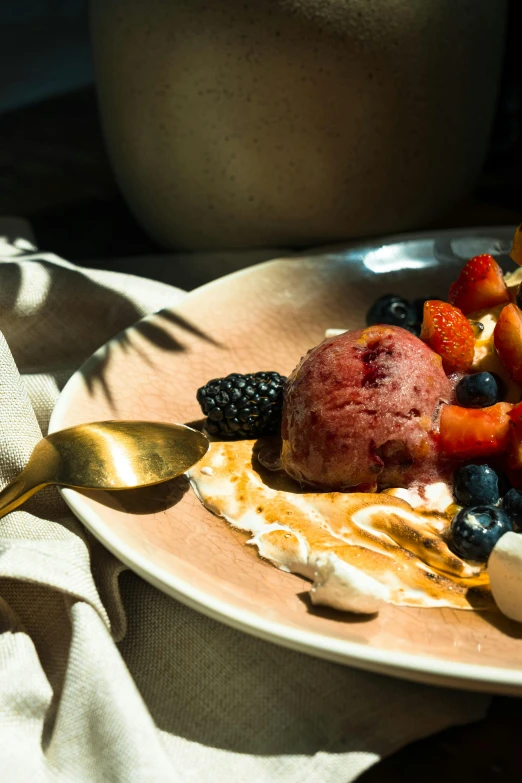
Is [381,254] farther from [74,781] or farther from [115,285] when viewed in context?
[74,781]

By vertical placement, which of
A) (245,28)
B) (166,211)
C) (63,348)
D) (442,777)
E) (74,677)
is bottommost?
(442,777)

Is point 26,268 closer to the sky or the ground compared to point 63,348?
closer to the sky

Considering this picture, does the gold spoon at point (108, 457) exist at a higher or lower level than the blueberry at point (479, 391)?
higher

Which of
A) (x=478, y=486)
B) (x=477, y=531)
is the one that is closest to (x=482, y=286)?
(x=478, y=486)

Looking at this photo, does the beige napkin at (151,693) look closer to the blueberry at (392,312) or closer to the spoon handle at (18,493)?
the spoon handle at (18,493)

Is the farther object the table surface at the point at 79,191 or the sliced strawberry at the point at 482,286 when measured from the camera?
the table surface at the point at 79,191

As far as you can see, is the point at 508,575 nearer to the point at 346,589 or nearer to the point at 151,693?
the point at 346,589

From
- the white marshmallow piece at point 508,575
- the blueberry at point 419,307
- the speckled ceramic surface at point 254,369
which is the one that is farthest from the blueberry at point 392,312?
the white marshmallow piece at point 508,575

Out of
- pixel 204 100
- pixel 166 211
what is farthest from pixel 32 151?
pixel 204 100
